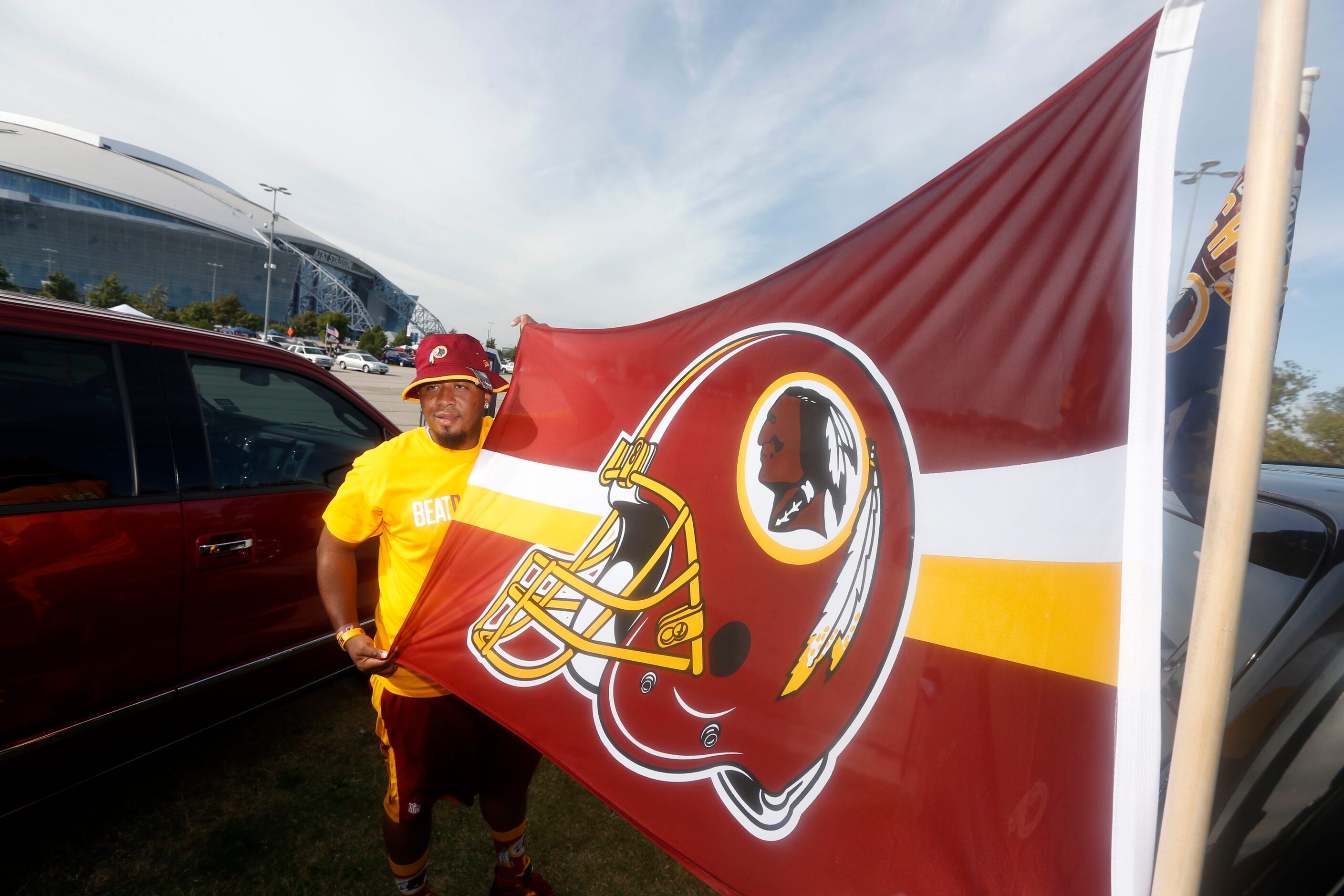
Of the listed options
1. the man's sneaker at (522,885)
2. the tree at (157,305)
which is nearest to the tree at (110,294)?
the tree at (157,305)

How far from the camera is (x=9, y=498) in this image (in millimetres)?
1827

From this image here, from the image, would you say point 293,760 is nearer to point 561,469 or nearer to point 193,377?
point 193,377

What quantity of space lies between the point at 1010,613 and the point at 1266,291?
0.64 meters

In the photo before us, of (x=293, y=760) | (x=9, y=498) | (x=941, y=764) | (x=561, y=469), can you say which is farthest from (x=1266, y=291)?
(x=293, y=760)

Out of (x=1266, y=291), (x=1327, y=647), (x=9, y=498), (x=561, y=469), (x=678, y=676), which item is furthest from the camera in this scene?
(x=561, y=469)

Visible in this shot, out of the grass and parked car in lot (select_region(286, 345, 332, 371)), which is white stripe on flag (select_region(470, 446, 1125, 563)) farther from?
parked car in lot (select_region(286, 345, 332, 371))

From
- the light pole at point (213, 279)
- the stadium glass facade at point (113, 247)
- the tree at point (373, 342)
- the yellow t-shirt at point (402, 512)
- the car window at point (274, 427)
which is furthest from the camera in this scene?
the light pole at point (213, 279)

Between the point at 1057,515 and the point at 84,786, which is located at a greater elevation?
the point at 1057,515

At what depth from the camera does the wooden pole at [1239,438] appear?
0.84 metres

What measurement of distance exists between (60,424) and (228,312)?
5876 centimetres

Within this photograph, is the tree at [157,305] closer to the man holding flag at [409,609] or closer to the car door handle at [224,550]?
the car door handle at [224,550]

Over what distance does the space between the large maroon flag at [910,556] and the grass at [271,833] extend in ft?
3.47

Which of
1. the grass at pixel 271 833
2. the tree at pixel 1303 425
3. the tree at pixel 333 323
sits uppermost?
the tree at pixel 333 323

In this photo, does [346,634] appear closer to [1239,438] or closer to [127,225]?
[1239,438]
